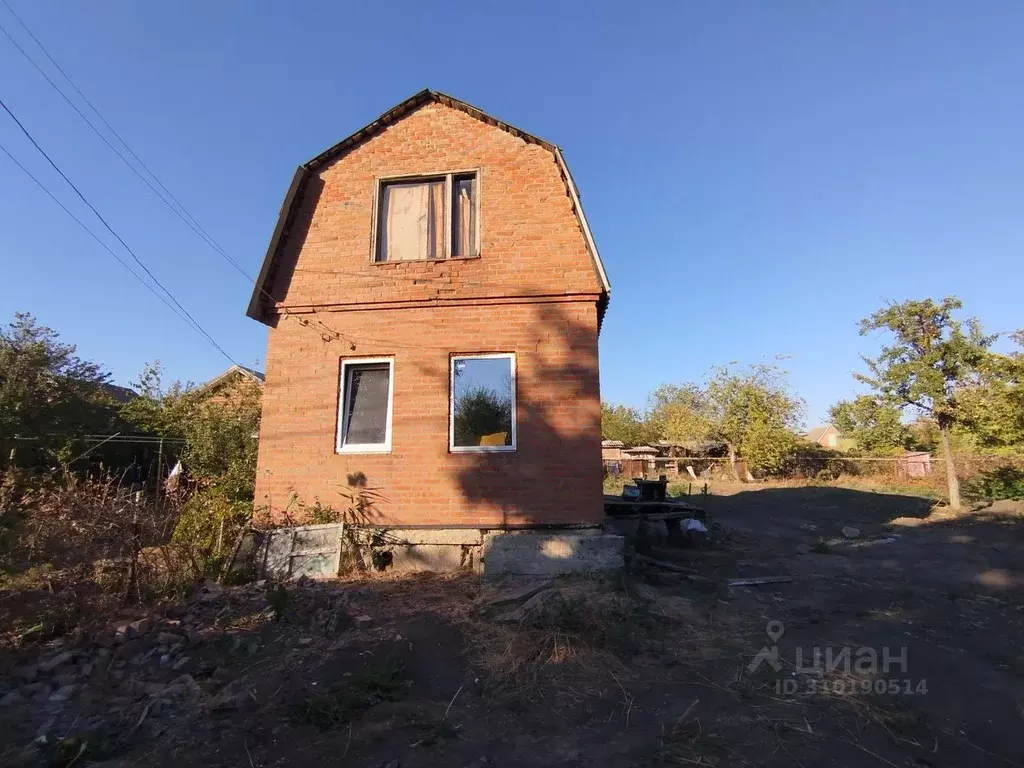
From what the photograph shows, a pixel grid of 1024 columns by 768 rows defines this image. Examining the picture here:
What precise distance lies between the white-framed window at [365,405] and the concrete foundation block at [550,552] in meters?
2.27

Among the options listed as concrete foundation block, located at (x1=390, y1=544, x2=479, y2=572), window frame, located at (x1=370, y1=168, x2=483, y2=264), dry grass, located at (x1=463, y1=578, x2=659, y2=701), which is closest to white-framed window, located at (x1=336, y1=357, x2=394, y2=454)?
concrete foundation block, located at (x1=390, y1=544, x2=479, y2=572)

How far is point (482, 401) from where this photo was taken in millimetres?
8266

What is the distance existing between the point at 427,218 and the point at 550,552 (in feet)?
18.3

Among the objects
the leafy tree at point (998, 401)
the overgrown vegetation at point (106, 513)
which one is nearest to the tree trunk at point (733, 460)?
the leafy tree at point (998, 401)

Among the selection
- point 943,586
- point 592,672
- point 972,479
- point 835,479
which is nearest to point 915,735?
point 592,672

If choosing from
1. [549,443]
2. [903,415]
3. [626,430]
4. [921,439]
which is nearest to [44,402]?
[549,443]

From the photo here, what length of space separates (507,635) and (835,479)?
90.7 feet

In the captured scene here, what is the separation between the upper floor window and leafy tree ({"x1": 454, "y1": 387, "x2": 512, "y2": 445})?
2.30 meters

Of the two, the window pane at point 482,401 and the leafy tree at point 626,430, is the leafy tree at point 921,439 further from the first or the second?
the window pane at point 482,401

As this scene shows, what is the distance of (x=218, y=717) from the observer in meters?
4.09

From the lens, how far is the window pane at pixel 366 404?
8.34m

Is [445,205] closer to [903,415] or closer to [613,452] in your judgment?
[903,415]

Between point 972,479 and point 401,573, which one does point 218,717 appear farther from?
point 972,479

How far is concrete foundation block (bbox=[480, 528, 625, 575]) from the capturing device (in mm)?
7289
